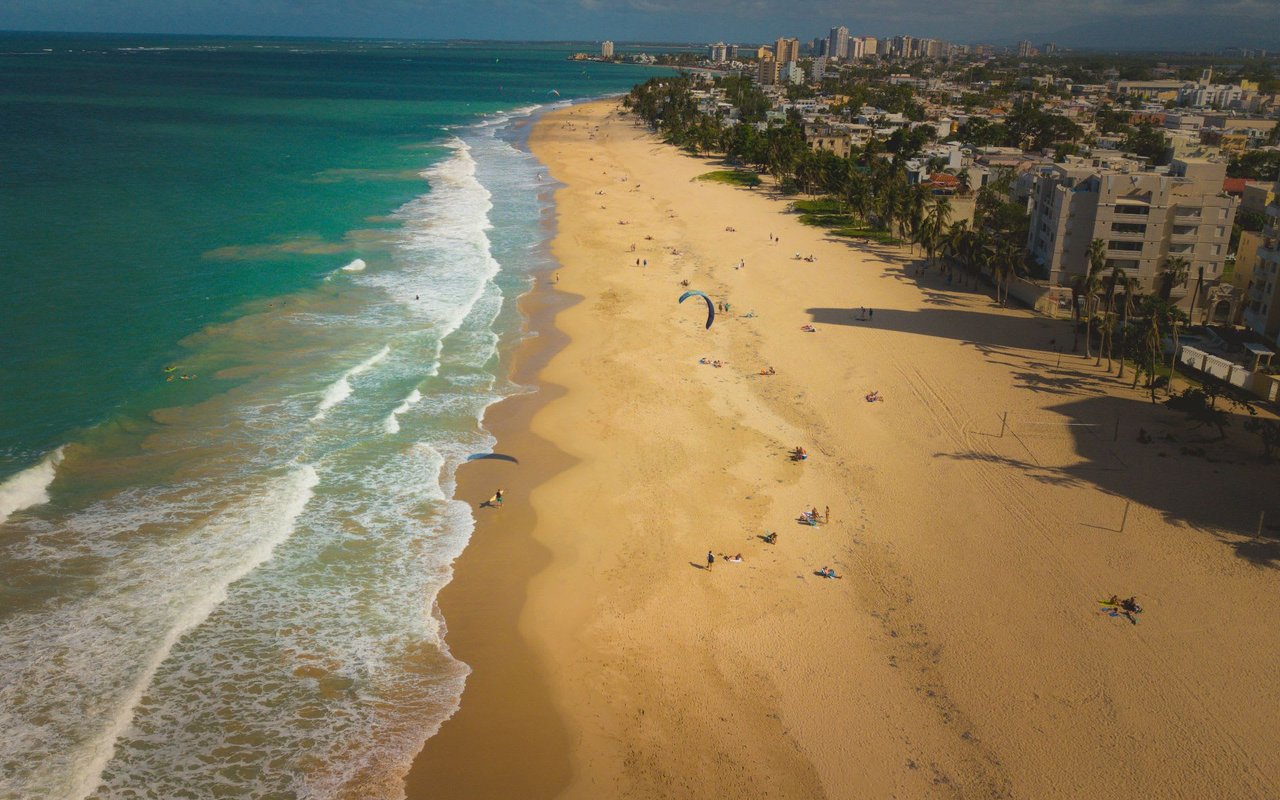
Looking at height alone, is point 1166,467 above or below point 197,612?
above

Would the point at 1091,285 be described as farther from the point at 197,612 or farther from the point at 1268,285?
the point at 197,612

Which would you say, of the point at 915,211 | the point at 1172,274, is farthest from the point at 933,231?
the point at 1172,274

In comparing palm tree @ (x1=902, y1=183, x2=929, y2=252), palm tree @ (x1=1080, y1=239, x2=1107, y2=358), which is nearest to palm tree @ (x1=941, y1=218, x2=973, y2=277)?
palm tree @ (x1=902, y1=183, x2=929, y2=252)

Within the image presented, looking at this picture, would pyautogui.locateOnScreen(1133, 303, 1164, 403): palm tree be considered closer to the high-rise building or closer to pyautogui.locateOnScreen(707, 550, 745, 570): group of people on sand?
the high-rise building

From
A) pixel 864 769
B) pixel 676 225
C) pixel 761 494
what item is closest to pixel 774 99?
pixel 676 225

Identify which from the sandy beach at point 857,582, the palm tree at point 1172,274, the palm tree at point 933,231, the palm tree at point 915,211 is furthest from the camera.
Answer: the palm tree at point 915,211

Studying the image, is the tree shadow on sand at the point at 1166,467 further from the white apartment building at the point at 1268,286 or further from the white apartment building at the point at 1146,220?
the white apartment building at the point at 1146,220

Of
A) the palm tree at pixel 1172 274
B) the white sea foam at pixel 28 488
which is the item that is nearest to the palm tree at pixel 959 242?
the palm tree at pixel 1172 274
